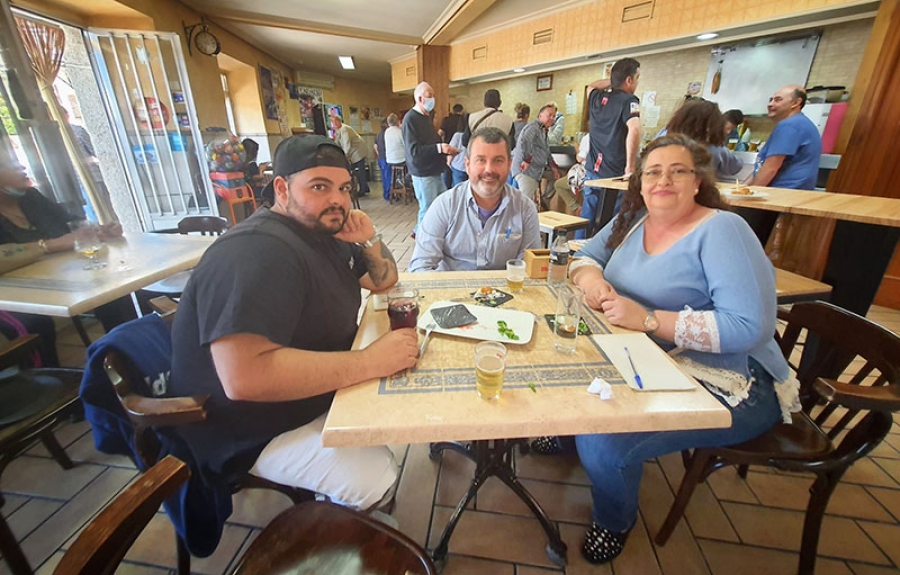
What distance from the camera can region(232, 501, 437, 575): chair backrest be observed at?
2.76 ft

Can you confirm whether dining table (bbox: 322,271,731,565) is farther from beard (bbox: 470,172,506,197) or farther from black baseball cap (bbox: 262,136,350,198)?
beard (bbox: 470,172,506,197)

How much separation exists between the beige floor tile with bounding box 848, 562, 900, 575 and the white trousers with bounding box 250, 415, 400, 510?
1591mm

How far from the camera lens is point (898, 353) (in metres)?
1.03

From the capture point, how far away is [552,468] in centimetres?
164

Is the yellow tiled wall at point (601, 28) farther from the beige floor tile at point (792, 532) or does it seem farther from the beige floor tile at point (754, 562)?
the beige floor tile at point (754, 562)

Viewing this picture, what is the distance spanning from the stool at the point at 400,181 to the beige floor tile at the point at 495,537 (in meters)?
6.47

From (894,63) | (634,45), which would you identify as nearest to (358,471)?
(894,63)

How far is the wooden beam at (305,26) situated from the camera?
5.05 metres

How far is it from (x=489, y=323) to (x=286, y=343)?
22.6 inches

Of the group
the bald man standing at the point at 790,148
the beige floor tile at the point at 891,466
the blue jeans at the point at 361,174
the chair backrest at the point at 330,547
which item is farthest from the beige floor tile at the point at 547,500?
the blue jeans at the point at 361,174

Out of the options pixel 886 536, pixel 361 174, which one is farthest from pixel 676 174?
pixel 361 174

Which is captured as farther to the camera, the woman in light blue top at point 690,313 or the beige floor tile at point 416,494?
the beige floor tile at point 416,494

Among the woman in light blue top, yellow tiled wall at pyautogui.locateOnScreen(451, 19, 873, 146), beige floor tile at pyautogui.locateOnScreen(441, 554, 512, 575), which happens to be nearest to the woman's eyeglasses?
the woman in light blue top

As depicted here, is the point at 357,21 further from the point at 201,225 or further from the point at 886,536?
the point at 886,536
